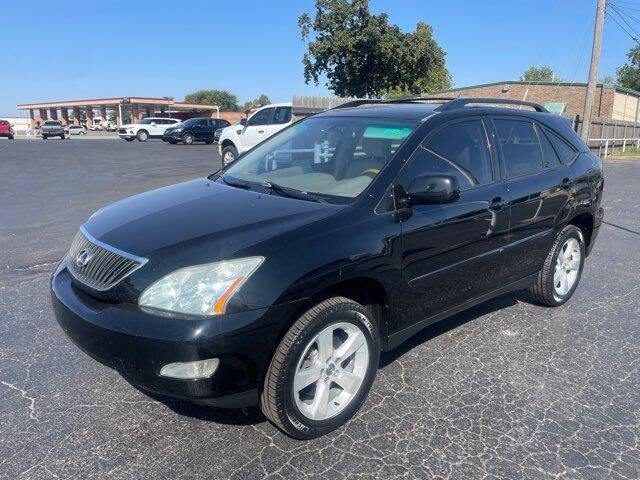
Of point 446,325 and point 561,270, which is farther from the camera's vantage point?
point 561,270

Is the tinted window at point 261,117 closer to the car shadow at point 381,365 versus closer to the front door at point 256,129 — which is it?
the front door at point 256,129

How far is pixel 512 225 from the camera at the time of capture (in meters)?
3.89

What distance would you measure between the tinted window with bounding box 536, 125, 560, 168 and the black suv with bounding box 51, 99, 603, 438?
27mm

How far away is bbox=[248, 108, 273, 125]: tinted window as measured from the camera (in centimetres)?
1506

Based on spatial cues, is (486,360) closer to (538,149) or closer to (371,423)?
(371,423)

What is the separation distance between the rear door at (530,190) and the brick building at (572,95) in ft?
105

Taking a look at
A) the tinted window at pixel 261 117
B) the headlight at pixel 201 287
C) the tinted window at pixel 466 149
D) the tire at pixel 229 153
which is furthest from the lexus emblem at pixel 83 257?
the tinted window at pixel 261 117

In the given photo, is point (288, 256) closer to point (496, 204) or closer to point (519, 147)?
point (496, 204)

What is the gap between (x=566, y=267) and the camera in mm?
4793

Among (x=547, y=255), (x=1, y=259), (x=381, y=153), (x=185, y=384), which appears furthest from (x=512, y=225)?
(x=1, y=259)

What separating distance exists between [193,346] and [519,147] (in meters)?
3.10

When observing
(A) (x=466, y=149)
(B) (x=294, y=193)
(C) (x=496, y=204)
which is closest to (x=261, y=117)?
(A) (x=466, y=149)

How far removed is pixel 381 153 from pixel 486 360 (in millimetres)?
1671

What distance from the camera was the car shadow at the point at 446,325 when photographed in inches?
149
